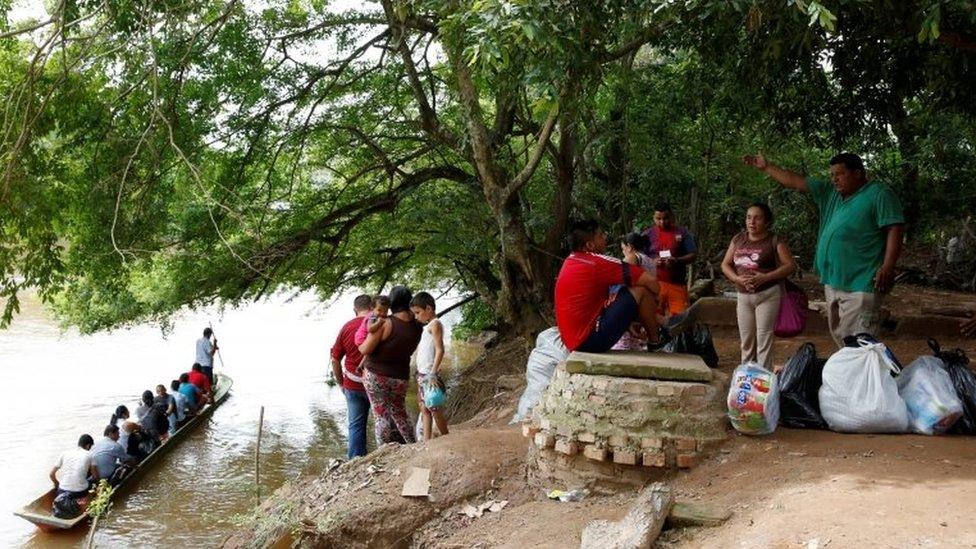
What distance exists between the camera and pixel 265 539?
19.4 feet

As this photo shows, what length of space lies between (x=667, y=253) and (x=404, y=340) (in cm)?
236

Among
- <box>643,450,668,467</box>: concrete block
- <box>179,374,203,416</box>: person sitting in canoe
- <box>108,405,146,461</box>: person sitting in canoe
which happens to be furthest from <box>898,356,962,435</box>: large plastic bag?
<box>179,374,203,416</box>: person sitting in canoe

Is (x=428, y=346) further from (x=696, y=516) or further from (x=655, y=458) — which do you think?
(x=696, y=516)

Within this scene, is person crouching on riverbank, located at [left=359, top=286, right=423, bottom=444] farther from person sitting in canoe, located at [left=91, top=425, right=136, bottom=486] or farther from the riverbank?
person sitting in canoe, located at [left=91, top=425, right=136, bottom=486]

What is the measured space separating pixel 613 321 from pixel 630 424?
0.73 metres

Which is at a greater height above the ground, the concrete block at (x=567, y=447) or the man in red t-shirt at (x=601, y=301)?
the man in red t-shirt at (x=601, y=301)

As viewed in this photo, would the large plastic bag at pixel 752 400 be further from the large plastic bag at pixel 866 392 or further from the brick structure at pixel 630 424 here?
the large plastic bag at pixel 866 392

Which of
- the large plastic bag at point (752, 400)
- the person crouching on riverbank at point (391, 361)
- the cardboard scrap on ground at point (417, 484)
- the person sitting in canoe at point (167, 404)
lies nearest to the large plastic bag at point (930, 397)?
the large plastic bag at point (752, 400)

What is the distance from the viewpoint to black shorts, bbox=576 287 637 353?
532cm

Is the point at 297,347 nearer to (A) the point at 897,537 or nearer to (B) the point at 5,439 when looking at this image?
(B) the point at 5,439

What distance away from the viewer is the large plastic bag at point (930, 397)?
4785 millimetres

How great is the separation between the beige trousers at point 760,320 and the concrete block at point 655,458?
4.76 ft

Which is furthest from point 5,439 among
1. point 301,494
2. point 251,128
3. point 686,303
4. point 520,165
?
point 686,303

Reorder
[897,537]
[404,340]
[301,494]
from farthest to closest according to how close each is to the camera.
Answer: [404,340], [301,494], [897,537]
